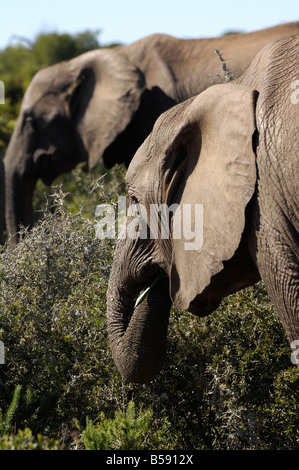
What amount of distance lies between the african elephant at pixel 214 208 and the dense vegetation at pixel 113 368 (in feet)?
1.45

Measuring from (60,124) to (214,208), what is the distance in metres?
5.06

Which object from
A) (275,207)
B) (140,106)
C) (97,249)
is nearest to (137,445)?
(275,207)

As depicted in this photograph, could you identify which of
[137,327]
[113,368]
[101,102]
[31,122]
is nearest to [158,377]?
[113,368]

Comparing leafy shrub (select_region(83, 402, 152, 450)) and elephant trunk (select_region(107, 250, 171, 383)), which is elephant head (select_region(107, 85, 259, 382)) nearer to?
elephant trunk (select_region(107, 250, 171, 383))

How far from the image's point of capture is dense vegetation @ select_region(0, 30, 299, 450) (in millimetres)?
3958

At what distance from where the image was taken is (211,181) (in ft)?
9.96

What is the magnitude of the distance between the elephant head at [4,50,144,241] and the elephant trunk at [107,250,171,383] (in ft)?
13.6

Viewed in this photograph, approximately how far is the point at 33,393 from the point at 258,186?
1.80 metres

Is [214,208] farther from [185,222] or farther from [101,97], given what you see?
[101,97]

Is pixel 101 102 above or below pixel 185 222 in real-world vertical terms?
below

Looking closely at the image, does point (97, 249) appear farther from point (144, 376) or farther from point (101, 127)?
point (101, 127)

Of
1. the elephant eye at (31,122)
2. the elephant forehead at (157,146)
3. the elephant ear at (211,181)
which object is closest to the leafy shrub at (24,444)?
the elephant ear at (211,181)

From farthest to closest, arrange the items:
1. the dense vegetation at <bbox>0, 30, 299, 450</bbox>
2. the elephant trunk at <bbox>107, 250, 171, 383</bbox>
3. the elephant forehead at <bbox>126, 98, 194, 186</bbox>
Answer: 1. the dense vegetation at <bbox>0, 30, 299, 450</bbox>
2. the elephant trunk at <bbox>107, 250, 171, 383</bbox>
3. the elephant forehead at <bbox>126, 98, 194, 186</bbox>

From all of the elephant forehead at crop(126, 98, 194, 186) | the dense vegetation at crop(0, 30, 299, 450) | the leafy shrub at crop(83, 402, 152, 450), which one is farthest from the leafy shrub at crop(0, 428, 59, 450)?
the elephant forehead at crop(126, 98, 194, 186)
